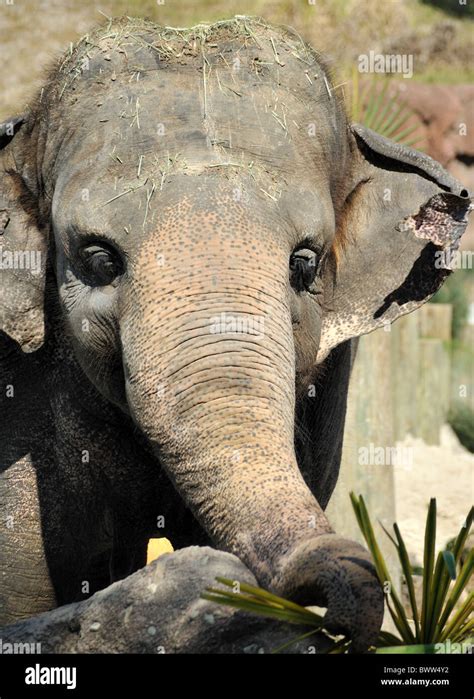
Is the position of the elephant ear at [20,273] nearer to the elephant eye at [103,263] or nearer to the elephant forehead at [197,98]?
the elephant forehead at [197,98]

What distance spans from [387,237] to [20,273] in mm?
1201

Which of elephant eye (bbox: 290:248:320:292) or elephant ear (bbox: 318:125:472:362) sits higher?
elephant ear (bbox: 318:125:472:362)

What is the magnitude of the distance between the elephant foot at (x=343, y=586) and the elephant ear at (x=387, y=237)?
5.54 ft

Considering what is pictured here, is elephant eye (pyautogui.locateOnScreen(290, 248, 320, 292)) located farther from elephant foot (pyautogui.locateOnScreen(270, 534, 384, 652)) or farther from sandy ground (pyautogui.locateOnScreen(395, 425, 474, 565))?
sandy ground (pyautogui.locateOnScreen(395, 425, 474, 565))

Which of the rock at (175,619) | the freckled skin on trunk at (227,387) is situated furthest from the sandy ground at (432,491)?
the rock at (175,619)

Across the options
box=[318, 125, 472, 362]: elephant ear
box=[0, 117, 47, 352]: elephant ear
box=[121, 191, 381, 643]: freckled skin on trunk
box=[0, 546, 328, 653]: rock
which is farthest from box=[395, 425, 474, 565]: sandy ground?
box=[0, 546, 328, 653]: rock

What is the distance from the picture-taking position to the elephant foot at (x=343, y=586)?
2.81 m

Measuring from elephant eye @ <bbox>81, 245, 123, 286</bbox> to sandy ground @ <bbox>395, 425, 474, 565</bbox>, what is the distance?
4.12 m

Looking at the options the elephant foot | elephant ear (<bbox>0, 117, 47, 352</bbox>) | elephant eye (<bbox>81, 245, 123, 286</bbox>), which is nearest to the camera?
the elephant foot

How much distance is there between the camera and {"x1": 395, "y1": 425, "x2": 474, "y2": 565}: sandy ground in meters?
8.64

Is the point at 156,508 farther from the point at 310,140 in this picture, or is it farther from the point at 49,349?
the point at 310,140

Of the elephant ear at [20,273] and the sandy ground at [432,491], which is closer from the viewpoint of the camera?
the elephant ear at [20,273]

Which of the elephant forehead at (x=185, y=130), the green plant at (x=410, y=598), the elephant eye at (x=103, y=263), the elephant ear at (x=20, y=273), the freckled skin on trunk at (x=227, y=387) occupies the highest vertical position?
the elephant forehead at (x=185, y=130)
